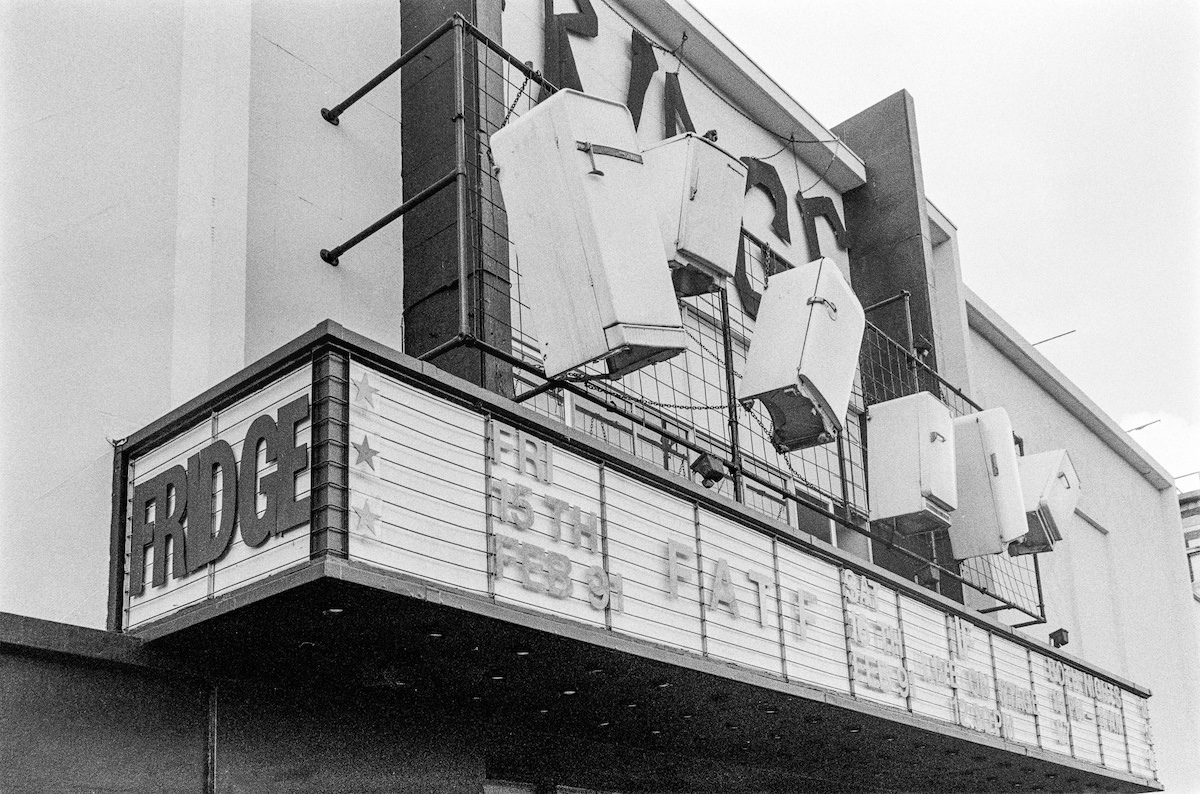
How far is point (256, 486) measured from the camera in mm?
6324

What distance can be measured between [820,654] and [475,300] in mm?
3447

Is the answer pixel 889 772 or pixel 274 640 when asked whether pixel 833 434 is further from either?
pixel 274 640

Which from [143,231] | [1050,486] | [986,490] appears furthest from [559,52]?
[1050,486]

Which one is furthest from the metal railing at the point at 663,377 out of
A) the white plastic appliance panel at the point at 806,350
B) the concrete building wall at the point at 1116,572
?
the concrete building wall at the point at 1116,572

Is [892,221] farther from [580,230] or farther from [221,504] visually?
[221,504]

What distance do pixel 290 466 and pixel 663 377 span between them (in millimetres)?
6399

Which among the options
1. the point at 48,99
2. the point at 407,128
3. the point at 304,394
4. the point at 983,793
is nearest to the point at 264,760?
the point at 304,394

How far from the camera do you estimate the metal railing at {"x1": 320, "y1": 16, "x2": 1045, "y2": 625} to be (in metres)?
9.07

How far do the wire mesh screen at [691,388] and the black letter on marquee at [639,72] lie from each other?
159cm

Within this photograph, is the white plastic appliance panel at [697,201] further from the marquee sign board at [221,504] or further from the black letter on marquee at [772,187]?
the black letter on marquee at [772,187]

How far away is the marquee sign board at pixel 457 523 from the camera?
20.1 ft

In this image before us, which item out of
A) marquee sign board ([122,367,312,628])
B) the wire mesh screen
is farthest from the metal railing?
marquee sign board ([122,367,312,628])

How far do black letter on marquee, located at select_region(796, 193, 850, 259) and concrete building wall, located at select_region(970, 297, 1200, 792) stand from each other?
2.76m

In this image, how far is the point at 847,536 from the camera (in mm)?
15039
